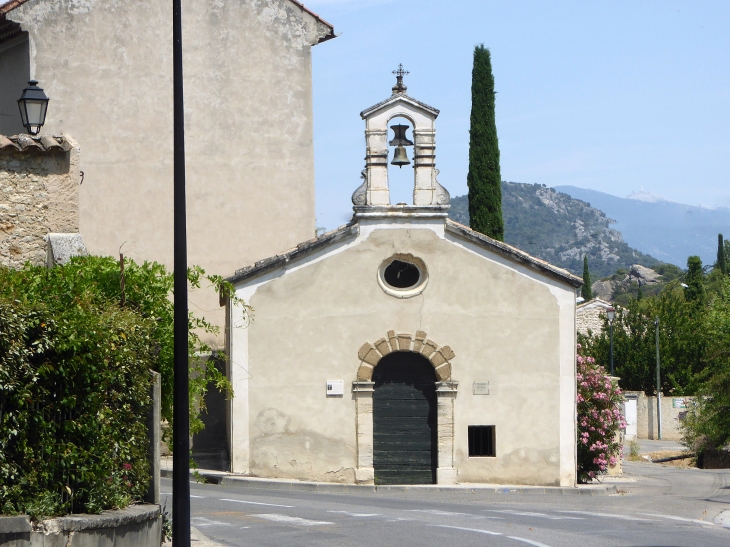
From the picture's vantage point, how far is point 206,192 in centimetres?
2806

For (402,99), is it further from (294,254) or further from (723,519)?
(723,519)

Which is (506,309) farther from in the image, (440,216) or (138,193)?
(138,193)

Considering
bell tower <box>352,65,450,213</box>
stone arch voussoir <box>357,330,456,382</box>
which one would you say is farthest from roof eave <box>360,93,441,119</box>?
stone arch voussoir <box>357,330,456,382</box>

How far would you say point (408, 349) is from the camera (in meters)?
23.1

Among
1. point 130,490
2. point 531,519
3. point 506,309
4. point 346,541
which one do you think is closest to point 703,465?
point 506,309

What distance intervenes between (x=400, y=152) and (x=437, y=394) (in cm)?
524

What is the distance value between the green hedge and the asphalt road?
9.49 feet

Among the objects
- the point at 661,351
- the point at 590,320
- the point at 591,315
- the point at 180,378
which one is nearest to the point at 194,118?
the point at 180,378

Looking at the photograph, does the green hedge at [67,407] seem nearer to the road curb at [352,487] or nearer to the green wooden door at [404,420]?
the road curb at [352,487]

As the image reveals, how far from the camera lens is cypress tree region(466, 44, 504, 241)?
35.7 meters

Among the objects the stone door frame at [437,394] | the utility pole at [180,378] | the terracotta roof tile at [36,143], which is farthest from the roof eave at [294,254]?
the utility pole at [180,378]

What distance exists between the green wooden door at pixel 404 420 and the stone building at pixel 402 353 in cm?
2

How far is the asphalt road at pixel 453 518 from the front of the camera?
1328cm

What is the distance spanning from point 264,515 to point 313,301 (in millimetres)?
8042
